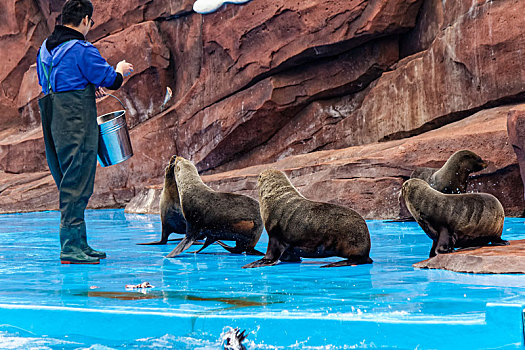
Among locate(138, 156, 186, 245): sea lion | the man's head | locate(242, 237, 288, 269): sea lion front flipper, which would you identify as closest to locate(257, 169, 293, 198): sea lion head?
locate(242, 237, 288, 269): sea lion front flipper

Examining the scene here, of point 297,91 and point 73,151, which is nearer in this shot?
point 73,151

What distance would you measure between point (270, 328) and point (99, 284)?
1.44 metres

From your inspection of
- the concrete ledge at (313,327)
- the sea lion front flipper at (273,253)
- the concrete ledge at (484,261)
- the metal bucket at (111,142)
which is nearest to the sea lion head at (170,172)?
the metal bucket at (111,142)

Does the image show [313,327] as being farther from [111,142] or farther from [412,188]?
[111,142]

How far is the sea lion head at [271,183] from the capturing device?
183 inches

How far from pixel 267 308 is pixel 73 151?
241cm

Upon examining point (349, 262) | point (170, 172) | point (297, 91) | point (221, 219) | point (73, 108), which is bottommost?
point (349, 262)

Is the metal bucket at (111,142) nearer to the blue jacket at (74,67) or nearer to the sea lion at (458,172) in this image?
the blue jacket at (74,67)

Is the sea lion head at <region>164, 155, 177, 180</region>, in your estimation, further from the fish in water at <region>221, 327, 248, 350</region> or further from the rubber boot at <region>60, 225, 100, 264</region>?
the fish in water at <region>221, 327, 248, 350</region>

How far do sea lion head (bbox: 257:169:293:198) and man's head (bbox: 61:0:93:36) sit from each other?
171cm

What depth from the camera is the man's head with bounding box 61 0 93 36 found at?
4.67 metres

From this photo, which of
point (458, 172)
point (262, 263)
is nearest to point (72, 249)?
point (262, 263)

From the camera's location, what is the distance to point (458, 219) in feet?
14.6

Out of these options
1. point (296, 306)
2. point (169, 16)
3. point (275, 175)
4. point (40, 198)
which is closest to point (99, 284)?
point (296, 306)
